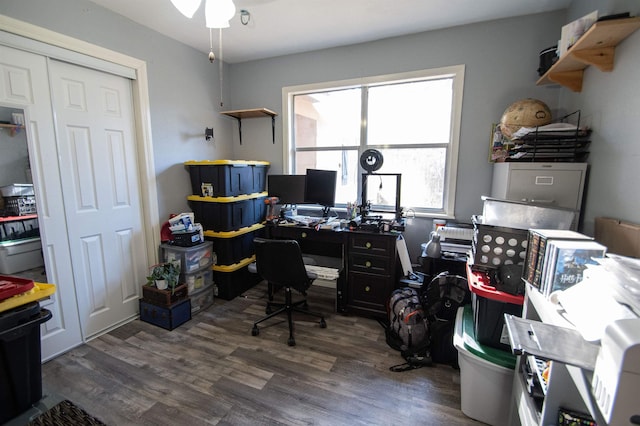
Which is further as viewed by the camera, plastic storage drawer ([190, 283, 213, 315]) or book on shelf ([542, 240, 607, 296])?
plastic storage drawer ([190, 283, 213, 315])

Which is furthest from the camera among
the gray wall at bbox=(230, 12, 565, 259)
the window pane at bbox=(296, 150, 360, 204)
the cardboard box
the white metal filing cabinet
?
the window pane at bbox=(296, 150, 360, 204)

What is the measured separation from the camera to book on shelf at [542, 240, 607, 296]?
95 centimetres

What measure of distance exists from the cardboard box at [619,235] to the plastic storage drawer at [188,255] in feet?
9.61

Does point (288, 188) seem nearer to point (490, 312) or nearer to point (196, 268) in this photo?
point (196, 268)

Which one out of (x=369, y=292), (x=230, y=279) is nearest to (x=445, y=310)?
(x=369, y=292)

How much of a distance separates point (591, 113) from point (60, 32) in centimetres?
365

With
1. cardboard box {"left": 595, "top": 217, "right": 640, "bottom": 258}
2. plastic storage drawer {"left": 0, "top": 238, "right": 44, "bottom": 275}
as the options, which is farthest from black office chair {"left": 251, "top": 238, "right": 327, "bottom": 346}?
cardboard box {"left": 595, "top": 217, "right": 640, "bottom": 258}

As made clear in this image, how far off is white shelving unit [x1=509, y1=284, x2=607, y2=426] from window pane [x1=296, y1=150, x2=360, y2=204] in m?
2.18

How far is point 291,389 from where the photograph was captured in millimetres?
1754

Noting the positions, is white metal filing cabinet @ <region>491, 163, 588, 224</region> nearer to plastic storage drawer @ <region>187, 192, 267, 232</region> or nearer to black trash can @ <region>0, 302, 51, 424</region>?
plastic storage drawer @ <region>187, 192, 267, 232</region>

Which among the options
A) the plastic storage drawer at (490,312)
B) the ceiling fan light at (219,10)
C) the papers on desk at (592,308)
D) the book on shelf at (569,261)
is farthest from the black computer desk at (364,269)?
the ceiling fan light at (219,10)

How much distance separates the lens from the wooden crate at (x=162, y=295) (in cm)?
242

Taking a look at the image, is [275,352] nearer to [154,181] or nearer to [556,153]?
[154,181]

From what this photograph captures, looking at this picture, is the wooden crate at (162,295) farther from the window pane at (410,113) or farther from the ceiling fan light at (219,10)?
the window pane at (410,113)
